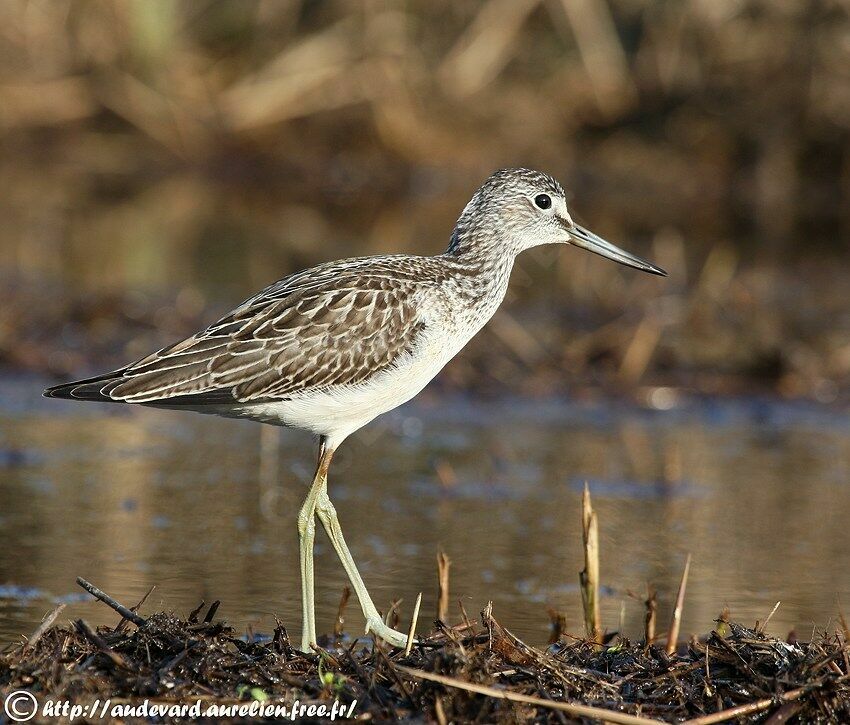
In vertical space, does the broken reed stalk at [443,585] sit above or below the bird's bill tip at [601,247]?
below

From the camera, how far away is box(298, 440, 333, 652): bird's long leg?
20.6ft

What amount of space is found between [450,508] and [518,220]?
1963 mm

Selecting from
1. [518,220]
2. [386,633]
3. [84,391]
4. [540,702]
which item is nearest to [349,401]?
[386,633]

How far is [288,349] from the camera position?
6637 millimetres

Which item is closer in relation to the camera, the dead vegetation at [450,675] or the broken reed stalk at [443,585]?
the dead vegetation at [450,675]

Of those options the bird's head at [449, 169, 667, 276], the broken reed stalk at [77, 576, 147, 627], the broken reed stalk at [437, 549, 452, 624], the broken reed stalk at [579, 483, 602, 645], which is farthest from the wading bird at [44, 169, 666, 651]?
the broken reed stalk at [77, 576, 147, 627]

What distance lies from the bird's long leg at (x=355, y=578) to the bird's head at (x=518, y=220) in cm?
128

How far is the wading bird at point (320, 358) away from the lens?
655cm

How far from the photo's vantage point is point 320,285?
6766 millimetres

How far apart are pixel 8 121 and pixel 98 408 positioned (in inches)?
513

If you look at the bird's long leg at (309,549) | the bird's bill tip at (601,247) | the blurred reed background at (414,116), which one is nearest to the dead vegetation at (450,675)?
the bird's long leg at (309,549)

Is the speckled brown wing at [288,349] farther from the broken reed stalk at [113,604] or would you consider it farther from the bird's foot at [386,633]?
the broken reed stalk at [113,604]

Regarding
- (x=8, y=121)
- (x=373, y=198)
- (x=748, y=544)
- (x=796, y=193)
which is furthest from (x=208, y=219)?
Result: (x=748, y=544)

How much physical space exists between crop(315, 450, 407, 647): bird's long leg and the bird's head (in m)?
A: 1.28
